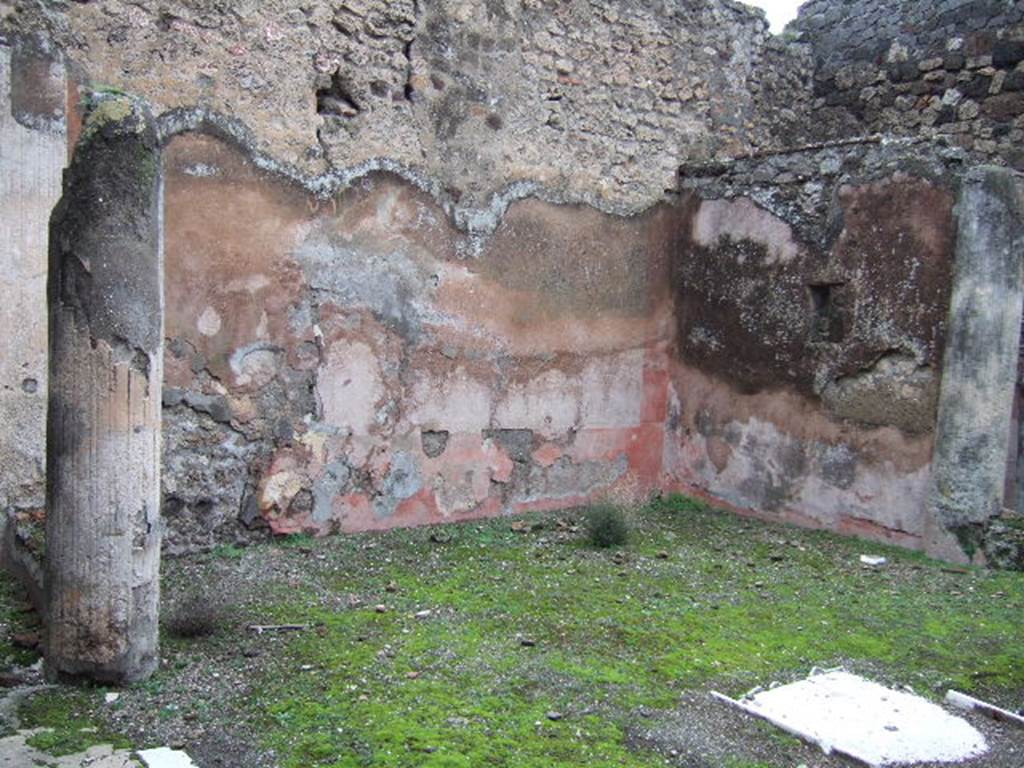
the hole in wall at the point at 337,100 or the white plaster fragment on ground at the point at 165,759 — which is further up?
the hole in wall at the point at 337,100

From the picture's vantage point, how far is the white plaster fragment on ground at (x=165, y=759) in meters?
2.95

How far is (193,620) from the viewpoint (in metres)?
4.03

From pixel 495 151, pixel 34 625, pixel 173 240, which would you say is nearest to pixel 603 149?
pixel 495 151

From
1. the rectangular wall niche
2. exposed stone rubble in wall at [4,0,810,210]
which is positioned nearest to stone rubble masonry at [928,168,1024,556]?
the rectangular wall niche

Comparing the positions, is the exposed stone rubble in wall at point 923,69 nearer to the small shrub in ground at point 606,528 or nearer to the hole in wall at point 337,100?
the small shrub in ground at point 606,528

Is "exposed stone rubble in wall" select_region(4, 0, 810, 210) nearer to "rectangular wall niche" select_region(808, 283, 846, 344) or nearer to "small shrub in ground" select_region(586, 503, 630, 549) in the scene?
"rectangular wall niche" select_region(808, 283, 846, 344)

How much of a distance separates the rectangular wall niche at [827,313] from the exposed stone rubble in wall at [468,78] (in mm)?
1482

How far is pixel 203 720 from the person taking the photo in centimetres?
329

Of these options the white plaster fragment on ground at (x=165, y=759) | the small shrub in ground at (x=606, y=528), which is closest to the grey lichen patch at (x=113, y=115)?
the white plaster fragment on ground at (x=165, y=759)

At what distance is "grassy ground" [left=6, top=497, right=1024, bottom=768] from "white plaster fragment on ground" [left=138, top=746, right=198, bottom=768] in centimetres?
11

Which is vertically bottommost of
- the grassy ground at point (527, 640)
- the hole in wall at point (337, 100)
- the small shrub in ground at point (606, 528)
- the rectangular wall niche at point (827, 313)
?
A: the grassy ground at point (527, 640)

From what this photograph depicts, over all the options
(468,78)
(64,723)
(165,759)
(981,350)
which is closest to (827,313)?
(981,350)

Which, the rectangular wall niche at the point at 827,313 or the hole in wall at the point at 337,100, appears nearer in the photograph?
the hole in wall at the point at 337,100

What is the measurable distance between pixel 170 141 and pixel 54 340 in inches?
76.5
